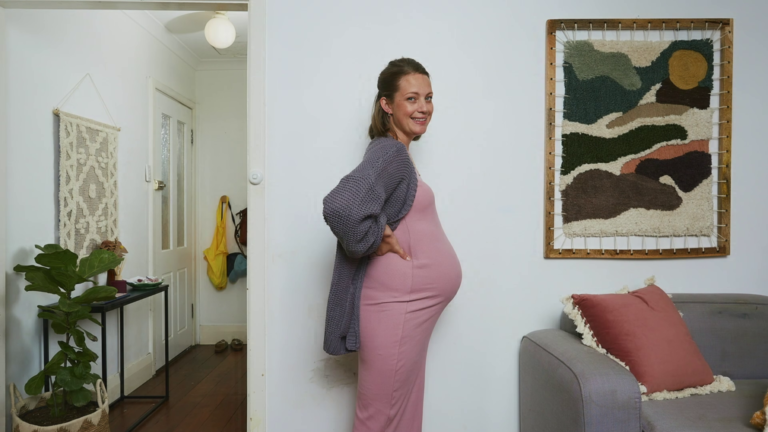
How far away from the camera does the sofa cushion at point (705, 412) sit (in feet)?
4.60

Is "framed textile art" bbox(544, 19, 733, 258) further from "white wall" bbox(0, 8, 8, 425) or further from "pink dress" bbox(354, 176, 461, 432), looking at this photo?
"white wall" bbox(0, 8, 8, 425)

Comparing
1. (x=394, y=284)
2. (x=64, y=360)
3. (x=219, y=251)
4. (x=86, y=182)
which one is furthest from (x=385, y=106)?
(x=219, y=251)

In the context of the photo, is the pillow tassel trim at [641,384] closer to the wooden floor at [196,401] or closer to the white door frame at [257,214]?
the white door frame at [257,214]

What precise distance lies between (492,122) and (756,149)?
1160 millimetres

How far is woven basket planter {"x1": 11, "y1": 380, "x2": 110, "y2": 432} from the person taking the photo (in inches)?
78.5

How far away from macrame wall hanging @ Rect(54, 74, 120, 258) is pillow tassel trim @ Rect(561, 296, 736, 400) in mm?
2426

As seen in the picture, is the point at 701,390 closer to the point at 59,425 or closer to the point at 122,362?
the point at 59,425

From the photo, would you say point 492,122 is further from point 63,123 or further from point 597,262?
point 63,123

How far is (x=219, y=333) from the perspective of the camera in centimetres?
455

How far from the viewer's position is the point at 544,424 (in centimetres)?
169

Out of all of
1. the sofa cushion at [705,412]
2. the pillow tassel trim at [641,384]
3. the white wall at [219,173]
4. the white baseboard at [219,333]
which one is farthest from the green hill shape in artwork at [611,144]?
the white baseboard at [219,333]

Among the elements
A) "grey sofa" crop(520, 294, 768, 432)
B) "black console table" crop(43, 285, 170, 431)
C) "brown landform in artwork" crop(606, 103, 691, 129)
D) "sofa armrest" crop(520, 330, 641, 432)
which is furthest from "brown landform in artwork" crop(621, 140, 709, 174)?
"black console table" crop(43, 285, 170, 431)

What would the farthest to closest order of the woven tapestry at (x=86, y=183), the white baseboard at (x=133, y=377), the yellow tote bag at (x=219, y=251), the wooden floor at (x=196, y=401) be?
1. the yellow tote bag at (x=219, y=251)
2. the white baseboard at (x=133, y=377)
3. the wooden floor at (x=196, y=401)
4. the woven tapestry at (x=86, y=183)

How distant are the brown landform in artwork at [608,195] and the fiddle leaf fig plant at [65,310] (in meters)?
2.00
